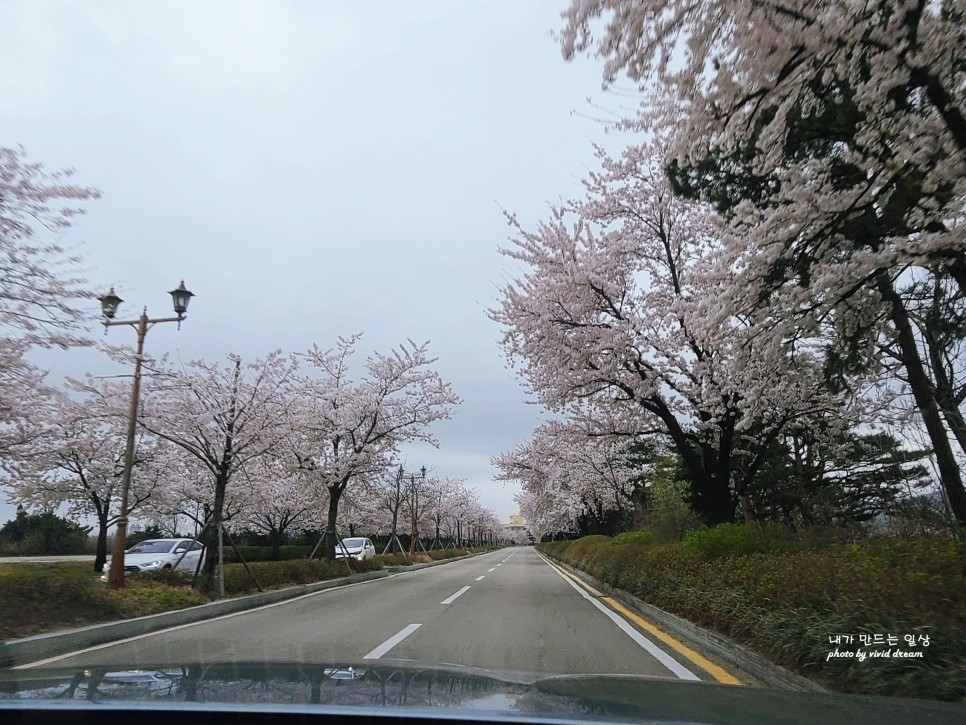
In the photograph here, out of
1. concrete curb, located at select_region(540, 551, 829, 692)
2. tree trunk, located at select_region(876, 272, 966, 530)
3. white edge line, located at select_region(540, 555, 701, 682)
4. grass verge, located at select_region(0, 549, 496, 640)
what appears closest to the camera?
concrete curb, located at select_region(540, 551, 829, 692)

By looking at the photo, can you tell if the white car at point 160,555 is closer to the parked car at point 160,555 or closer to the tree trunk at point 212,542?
the parked car at point 160,555

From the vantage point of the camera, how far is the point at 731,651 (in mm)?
7188

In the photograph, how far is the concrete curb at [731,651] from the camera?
5676 mm

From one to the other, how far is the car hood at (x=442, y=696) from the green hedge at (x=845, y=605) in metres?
1.02

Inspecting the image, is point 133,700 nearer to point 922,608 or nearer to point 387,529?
point 922,608

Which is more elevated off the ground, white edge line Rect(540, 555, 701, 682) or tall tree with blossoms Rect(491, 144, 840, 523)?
tall tree with blossoms Rect(491, 144, 840, 523)

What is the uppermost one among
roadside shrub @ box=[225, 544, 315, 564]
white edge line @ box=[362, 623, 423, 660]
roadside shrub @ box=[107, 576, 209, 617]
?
roadside shrub @ box=[225, 544, 315, 564]

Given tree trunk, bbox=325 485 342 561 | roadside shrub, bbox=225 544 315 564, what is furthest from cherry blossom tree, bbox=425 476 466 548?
tree trunk, bbox=325 485 342 561

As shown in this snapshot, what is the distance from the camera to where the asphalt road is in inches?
281

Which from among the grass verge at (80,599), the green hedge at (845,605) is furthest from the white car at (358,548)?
the green hedge at (845,605)

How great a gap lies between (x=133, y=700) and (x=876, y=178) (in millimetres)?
8177

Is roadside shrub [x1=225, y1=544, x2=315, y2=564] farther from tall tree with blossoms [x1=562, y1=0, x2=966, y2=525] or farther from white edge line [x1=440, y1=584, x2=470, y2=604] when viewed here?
tall tree with blossoms [x1=562, y1=0, x2=966, y2=525]

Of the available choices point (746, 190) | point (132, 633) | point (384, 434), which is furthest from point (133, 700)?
point (384, 434)

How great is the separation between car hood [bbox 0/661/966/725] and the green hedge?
1.02 m
